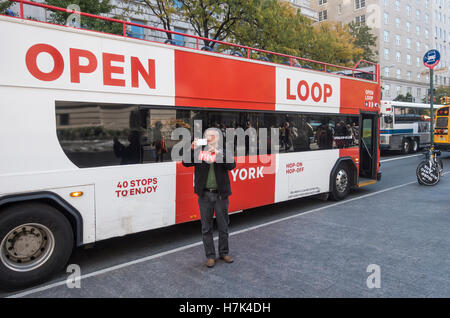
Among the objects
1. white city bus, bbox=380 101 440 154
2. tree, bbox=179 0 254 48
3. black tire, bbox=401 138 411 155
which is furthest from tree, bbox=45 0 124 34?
black tire, bbox=401 138 411 155

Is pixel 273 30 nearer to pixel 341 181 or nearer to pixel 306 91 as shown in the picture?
pixel 306 91

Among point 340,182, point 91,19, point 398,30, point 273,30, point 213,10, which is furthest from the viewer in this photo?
point 398,30

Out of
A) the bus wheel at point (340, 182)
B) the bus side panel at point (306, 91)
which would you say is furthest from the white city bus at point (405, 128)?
the bus side panel at point (306, 91)

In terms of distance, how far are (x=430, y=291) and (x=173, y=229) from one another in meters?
4.14

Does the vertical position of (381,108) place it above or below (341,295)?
above

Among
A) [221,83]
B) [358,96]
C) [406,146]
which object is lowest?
[406,146]

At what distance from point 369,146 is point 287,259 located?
20.8 ft

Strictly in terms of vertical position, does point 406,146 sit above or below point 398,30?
below

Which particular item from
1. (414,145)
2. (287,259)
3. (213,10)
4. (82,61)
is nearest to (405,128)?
(414,145)

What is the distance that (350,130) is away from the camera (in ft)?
29.1

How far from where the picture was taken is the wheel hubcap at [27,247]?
12.8 ft

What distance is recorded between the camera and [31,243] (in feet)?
13.3
